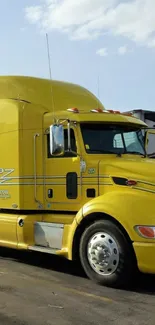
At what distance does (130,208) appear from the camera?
639 cm

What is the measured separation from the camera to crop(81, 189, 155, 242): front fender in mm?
6277

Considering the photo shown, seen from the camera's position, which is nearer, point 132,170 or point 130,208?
point 130,208

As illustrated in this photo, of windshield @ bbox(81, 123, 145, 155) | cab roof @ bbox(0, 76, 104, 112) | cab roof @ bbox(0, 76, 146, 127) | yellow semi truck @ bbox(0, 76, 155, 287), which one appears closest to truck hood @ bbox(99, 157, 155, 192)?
yellow semi truck @ bbox(0, 76, 155, 287)

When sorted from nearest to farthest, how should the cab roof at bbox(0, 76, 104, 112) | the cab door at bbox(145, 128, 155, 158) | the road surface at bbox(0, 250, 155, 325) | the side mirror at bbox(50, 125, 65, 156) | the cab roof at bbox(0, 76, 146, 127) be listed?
1. the road surface at bbox(0, 250, 155, 325)
2. the side mirror at bbox(50, 125, 65, 156)
3. the cab door at bbox(145, 128, 155, 158)
4. the cab roof at bbox(0, 76, 146, 127)
5. the cab roof at bbox(0, 76, 104, 112)

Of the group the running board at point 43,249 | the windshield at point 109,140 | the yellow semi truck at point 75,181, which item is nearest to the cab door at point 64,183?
the yellow semi truck at point 75,181

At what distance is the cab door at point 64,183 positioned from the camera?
Result: 757cm

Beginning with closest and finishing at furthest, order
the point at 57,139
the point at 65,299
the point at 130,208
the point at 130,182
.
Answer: the point at 65,299 → the point at 130,208 → the point at 130,182 → the point at 57,139

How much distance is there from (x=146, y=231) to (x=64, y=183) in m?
2.00

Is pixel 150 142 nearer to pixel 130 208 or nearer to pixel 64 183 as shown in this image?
pixel 64 183

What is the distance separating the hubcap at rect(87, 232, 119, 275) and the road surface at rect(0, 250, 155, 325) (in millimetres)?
277

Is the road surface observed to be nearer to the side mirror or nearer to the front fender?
the front fender

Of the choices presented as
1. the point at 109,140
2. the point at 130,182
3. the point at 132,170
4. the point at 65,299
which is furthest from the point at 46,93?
the point at 65,299

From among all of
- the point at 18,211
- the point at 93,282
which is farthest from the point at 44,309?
the point at 18,211

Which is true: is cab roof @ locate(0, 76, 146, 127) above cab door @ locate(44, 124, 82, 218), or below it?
above
